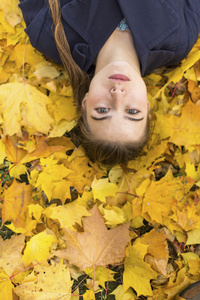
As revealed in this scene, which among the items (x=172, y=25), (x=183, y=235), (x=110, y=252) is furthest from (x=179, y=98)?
(x=110, y=252)

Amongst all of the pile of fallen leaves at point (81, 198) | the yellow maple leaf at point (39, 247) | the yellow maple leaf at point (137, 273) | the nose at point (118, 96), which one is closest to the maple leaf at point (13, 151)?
the pile of fallen leaves at point (81, 198)

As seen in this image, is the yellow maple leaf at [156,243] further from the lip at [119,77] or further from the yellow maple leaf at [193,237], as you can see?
the lip at [119,77]

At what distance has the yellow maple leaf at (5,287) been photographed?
1.44 m

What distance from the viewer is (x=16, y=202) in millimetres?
1610

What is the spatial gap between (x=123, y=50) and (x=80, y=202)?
91 cm

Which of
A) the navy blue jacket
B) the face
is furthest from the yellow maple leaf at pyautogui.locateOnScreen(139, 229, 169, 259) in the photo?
the navy blue jacket

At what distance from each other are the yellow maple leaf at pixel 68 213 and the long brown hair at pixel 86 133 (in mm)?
310

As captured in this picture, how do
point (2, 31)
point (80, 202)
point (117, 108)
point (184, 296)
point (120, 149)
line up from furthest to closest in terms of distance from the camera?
1. point (2, 31)
2. point (80, 202)
3. point (184, 296)
4. point (120, 149)
5. point (117, 108)

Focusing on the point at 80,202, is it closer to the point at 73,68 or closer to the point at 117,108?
the point at 117,108

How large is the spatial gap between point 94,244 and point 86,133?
62cm

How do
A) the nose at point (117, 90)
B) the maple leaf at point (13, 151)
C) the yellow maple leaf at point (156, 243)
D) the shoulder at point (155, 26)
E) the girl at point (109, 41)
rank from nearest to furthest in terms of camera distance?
the nose at point (117, 90) → the girl at point (109, 41) → the shoulder at point (155, 26) → the yellow maple leaf at point (156, 243) → the maple leaf at point (13, 151)

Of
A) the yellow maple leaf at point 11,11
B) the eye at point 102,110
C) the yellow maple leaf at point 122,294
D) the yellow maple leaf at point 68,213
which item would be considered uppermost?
the yellow maple leaf at point 11,11

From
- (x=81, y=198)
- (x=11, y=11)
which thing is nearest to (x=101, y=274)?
(x=81, y=198)

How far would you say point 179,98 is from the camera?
5.97 feet
